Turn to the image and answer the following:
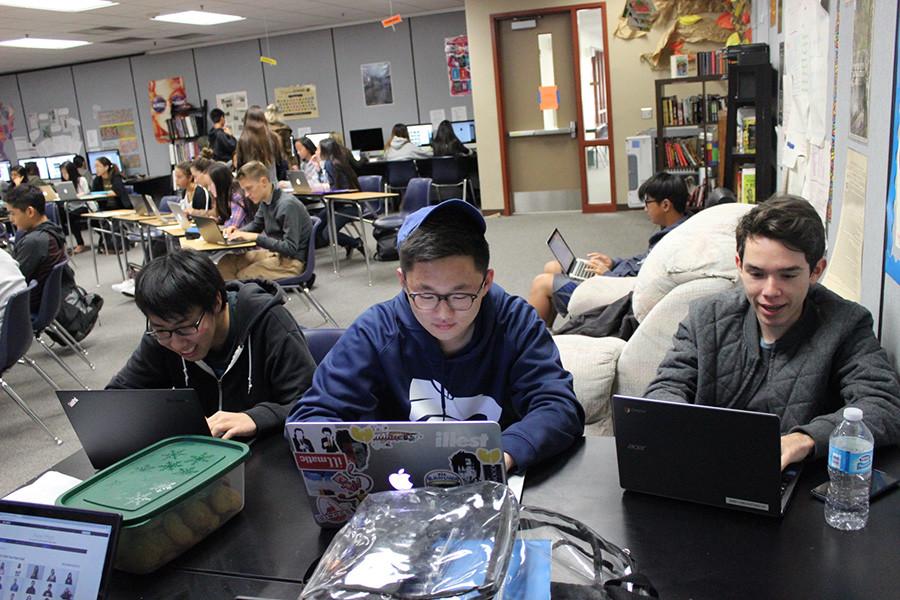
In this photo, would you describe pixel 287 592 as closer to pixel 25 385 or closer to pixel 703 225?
pixel 703 225

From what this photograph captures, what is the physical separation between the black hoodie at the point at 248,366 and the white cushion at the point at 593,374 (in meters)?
0.98

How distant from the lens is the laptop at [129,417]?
1.43 metres

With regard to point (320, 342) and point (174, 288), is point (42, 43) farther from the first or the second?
point (174, 288)

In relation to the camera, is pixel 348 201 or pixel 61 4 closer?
pixel 348 201

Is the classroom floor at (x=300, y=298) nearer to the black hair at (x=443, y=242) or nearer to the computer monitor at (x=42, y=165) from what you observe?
the black hair at (x=443, y=242)

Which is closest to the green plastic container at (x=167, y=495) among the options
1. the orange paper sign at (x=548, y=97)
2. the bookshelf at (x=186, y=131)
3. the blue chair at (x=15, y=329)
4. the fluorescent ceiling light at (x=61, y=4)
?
the blue chair at (x=15, y=329)

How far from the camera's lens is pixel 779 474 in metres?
1.13

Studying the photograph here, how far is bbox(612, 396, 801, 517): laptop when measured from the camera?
1123mm

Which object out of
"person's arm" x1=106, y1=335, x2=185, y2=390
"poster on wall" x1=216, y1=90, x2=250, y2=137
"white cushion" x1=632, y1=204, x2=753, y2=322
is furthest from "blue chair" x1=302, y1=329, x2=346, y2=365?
"poster on wall" x1=216, y1=90, x2=250, y2=137

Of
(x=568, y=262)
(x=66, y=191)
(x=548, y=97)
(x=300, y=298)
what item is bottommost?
(x=300, y=298)

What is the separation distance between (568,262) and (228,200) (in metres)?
3.16

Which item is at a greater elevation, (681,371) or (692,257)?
(692,257)

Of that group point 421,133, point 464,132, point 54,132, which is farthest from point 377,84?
point 54,132

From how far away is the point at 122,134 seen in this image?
12.3 meters
